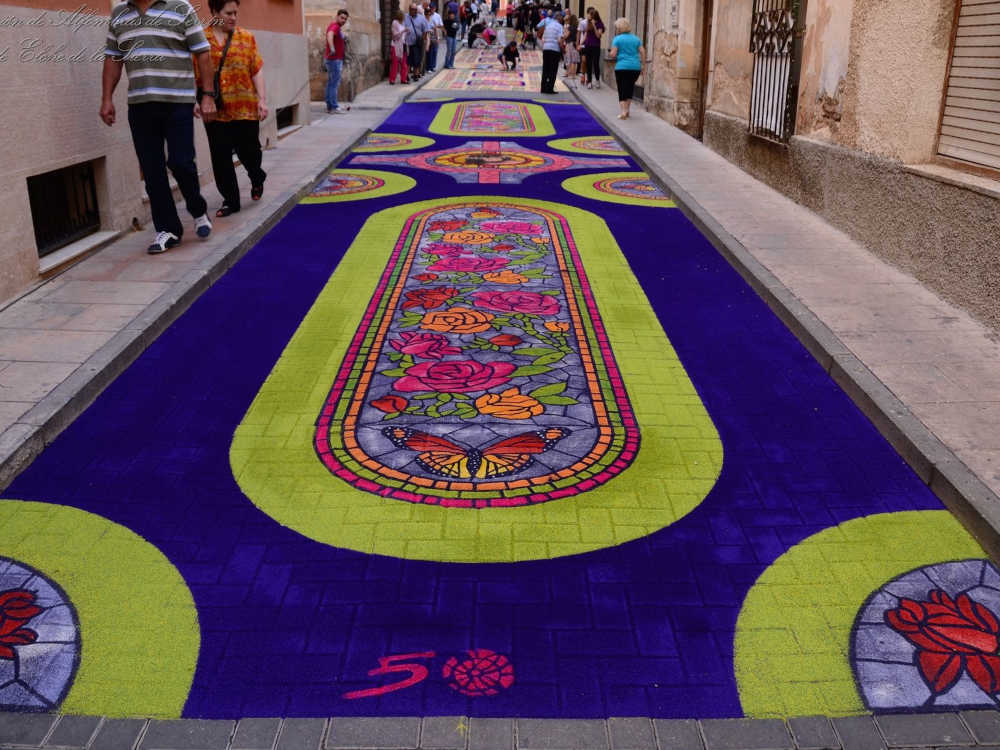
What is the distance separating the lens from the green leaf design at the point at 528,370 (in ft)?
17.8

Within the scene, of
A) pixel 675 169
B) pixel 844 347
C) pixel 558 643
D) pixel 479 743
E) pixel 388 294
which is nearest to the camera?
pixel 479 743

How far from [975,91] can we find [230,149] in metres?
6.49

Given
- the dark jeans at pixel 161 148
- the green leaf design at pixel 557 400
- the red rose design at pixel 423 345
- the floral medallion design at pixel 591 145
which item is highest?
the dark jeans at pixel 161 148

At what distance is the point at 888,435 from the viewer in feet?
15.1

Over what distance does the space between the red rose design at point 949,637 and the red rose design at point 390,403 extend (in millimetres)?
2647

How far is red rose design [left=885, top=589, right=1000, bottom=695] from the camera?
2973 millimetres

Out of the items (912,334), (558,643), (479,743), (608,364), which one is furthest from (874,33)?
(479,743)

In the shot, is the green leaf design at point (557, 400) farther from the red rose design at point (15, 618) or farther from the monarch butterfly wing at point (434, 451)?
the red rose design at point (15, 618)

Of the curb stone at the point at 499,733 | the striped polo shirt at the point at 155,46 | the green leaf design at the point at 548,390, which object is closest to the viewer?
the curb stone at the point at 499,733

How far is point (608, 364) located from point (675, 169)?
717 centimetres

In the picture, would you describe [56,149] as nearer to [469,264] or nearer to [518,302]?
[469,264]

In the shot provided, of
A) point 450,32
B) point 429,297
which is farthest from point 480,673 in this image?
point 450,32

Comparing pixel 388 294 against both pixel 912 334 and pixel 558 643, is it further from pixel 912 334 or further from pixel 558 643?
pixel 558 643

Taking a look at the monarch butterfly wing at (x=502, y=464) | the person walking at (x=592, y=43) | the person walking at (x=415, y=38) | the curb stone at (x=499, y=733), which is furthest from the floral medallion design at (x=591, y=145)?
the person walking at (x=415, y=38)
